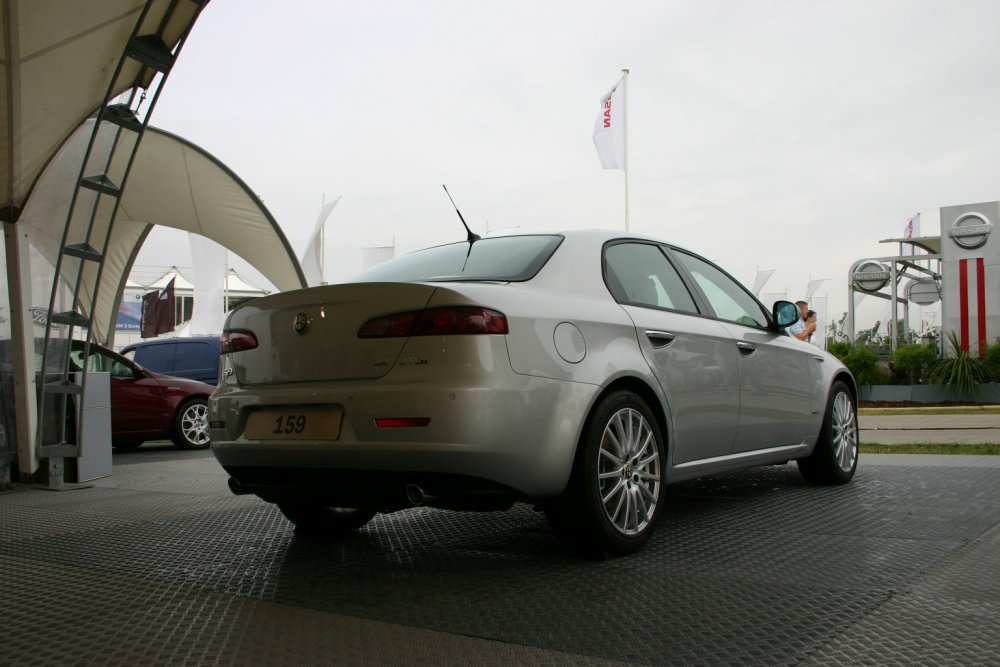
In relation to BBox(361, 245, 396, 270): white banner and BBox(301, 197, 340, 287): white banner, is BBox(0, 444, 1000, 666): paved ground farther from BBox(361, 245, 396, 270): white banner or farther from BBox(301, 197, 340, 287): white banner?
BBox(361, 245, 396, 270): white banner

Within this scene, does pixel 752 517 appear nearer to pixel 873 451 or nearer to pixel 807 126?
pixel 873 451

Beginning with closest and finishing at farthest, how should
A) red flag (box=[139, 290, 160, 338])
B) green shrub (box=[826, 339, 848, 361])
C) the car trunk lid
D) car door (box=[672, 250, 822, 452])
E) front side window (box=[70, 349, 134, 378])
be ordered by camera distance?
the car trunk lid < car door (box=[672, 250, 822, 452]) < front side window (box=[70, 349, 134, 378]) < green shrub (box=[826, 339, 848, 361]) < red flag (box=[139, 290, 160, 338])

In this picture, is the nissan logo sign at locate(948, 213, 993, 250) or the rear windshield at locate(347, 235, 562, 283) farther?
the nissan logo sign at locate(948, 213, 993, 250)

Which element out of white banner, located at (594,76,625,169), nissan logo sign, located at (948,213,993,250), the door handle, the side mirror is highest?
white banner, located at (594,76,625,169)

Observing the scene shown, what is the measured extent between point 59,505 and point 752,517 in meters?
4.57

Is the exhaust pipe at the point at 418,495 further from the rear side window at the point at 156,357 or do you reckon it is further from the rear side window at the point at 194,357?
the rear side window at the point at 156,357

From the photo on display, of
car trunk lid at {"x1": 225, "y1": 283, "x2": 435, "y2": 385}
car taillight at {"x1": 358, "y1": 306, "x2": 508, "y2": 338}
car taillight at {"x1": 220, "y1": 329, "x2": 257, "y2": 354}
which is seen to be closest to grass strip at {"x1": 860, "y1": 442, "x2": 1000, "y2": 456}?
car taillight at {"x1": 358, "y1": 306, "x2": 508, "y2": 338}

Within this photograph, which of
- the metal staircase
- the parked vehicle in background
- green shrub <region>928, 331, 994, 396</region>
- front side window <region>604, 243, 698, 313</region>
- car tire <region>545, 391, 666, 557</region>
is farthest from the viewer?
green shrub <region>928, 331, 994, 396</region>

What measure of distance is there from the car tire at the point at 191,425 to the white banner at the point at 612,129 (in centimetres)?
1576

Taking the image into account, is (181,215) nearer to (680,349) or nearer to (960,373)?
(960,373)

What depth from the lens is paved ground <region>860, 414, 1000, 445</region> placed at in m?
9.26

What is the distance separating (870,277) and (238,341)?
1195 inches

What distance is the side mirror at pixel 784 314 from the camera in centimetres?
509

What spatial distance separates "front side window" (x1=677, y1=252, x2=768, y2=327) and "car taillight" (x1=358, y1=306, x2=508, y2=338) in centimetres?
191
